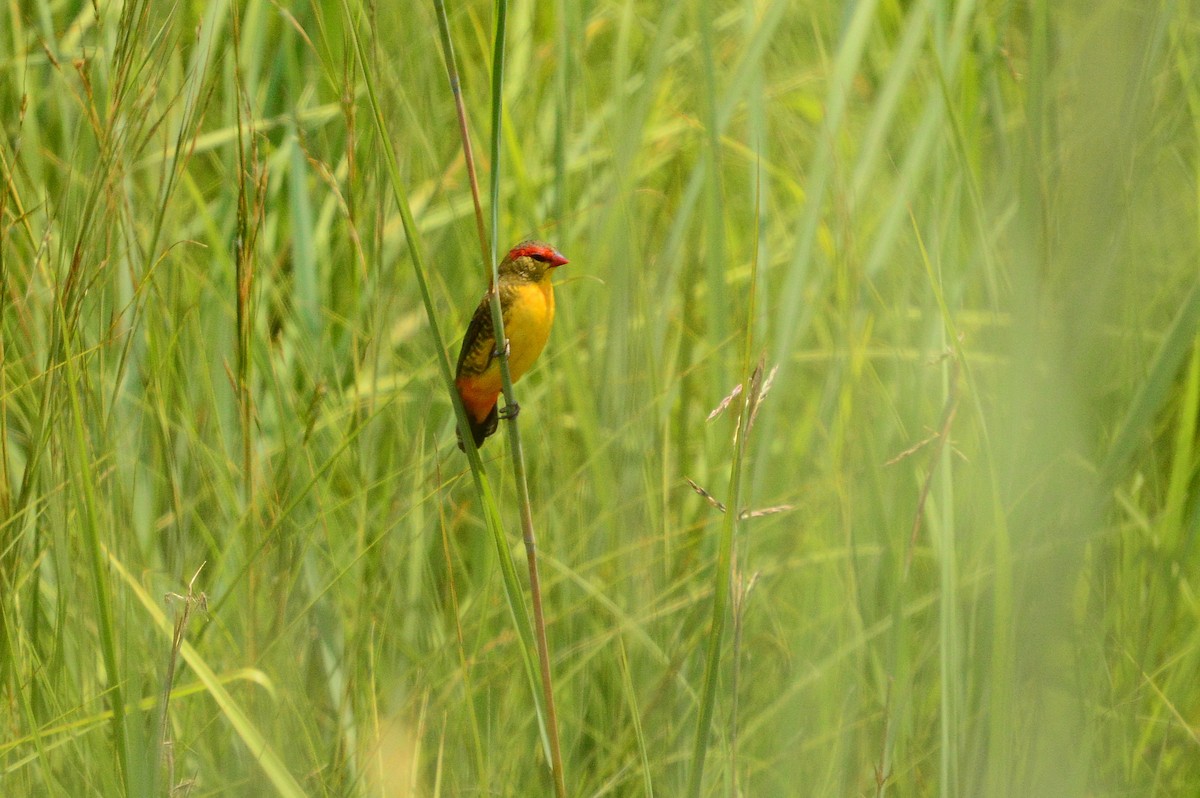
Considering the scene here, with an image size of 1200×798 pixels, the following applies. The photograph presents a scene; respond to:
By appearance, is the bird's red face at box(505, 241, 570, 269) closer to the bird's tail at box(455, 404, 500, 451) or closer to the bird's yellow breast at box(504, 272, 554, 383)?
the bird's yellow breast at box(504, 272, 554, 383)

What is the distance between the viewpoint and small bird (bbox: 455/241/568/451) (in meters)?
1.97

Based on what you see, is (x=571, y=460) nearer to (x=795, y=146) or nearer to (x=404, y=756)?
(x=404, y=756)

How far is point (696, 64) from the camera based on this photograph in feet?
6.81

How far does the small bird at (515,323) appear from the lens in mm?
1966

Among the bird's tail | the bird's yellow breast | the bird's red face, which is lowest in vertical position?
the bird's tail

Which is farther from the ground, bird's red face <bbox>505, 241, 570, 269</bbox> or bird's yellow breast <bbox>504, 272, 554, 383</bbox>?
bird's red face <bbox>505, 241, 570, 269</bbox>

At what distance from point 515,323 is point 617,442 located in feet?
0.90

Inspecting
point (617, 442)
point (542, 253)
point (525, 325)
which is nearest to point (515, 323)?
point (525, 325)

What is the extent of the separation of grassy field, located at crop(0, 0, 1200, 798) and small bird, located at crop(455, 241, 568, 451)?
8cm

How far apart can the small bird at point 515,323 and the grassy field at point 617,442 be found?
0.08m

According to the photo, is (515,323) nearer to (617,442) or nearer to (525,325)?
(525,325)

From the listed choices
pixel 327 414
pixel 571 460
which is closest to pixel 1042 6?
pixel 571 460

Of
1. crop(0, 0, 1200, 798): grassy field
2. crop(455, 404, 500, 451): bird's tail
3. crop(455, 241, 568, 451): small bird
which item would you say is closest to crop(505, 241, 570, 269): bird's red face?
crop(455, 241, 568, 451): small bird

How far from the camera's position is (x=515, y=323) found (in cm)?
197
